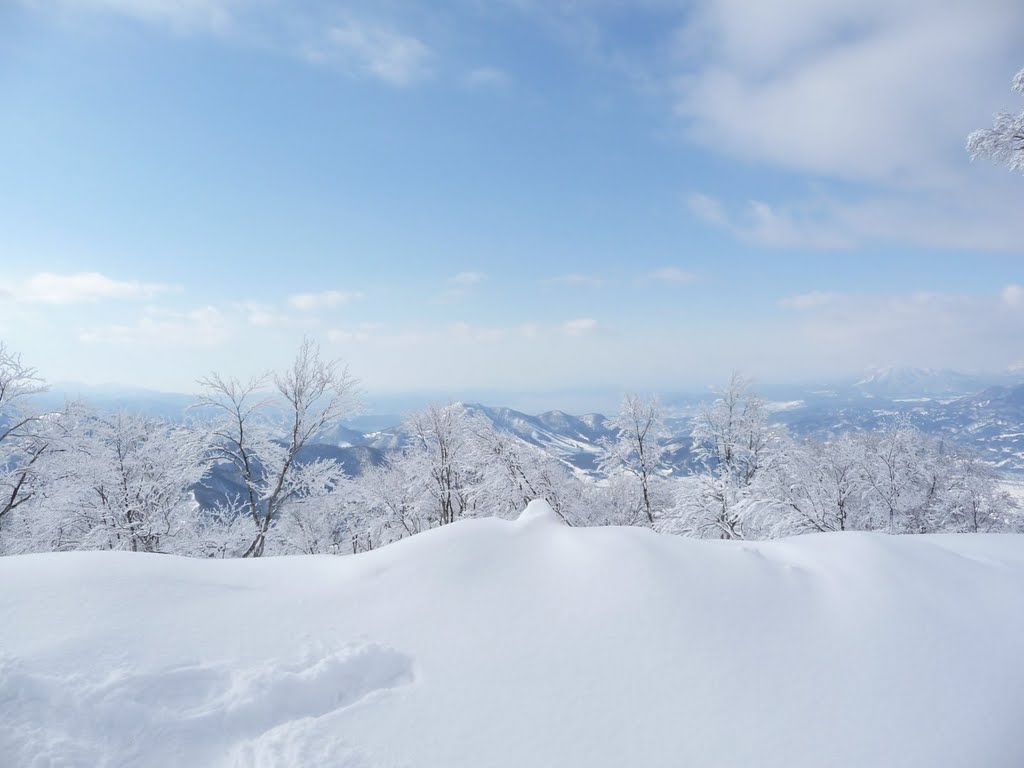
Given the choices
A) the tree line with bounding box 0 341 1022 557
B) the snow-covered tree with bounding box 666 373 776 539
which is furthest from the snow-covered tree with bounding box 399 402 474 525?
the snow-covered tree with bounding box 666 373 776 539

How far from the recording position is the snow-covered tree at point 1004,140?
7730mm

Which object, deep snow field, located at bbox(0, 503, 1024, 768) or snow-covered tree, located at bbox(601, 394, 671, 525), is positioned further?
snow-covered tree, located at bbox(601, 394, 671, 525)

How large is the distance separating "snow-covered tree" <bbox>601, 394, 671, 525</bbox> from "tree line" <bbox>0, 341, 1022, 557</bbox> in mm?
71

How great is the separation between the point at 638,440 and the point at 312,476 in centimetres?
1595

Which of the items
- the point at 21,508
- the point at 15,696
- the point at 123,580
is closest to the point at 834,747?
the point at 15,696

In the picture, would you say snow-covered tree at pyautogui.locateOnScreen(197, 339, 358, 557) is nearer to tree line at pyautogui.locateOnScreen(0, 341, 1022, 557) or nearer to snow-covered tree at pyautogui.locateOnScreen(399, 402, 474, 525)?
tree line at pyautogui.locateOnScreen(0, 341, 1022, 557)

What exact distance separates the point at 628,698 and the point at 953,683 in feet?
8.08

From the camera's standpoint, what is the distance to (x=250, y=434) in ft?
46.6

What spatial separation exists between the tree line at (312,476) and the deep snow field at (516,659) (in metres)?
11.2

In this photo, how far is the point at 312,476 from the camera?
14453 mm

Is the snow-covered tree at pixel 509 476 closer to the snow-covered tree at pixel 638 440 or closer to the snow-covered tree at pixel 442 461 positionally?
the snow-covered tree at pixel 442 461

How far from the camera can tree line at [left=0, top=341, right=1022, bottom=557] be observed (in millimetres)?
13922

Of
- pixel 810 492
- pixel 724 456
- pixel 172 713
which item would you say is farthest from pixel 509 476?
pixel 172 713

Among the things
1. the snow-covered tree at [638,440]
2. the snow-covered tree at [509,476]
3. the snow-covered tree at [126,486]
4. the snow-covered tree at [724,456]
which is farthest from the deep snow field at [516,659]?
the snow-covered tree at [638,440]
